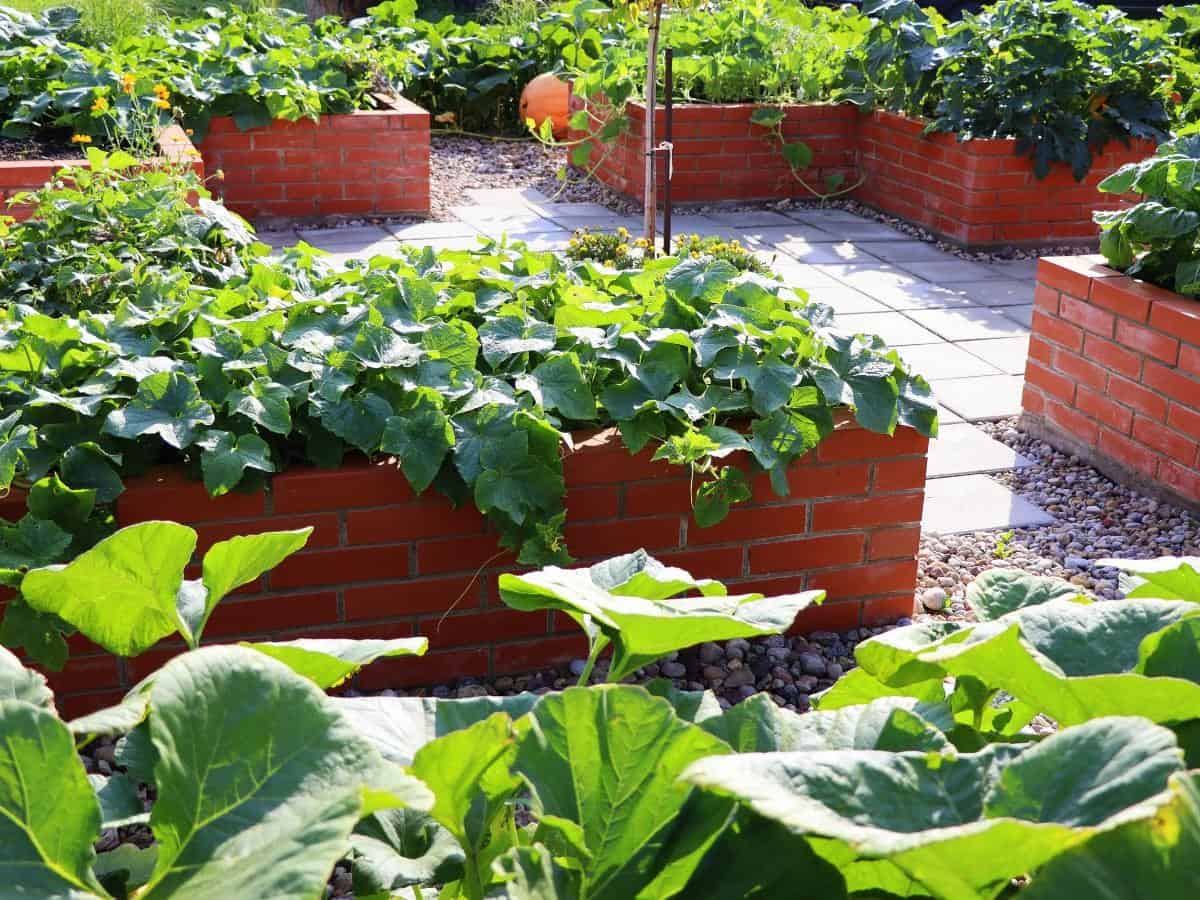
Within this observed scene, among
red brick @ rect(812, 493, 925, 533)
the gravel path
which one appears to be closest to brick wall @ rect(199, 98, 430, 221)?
the gravel path

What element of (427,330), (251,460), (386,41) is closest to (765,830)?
(251,460)

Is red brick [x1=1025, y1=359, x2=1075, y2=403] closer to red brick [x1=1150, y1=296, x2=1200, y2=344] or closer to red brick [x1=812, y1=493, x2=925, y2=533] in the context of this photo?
red brick [x1=1150, y1=296, x2=1200, y2=344]

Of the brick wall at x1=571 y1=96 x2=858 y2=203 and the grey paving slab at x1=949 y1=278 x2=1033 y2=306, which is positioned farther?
the brick wall at x1=571 y1=96 x2=858 y2=203

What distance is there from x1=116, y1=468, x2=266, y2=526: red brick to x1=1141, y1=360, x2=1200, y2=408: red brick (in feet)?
8.36

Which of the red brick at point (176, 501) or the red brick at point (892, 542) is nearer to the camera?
the red brick at point (176, 501)

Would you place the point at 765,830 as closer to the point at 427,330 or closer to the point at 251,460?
the point at 251,460

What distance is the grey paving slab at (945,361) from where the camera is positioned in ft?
15.8

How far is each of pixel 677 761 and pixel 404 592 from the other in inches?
76.7

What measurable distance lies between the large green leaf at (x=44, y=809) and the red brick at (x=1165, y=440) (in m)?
3.57

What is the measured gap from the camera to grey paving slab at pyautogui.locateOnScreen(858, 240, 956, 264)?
21.2ft

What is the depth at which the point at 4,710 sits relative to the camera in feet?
2.10

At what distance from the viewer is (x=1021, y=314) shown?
5.59 meters

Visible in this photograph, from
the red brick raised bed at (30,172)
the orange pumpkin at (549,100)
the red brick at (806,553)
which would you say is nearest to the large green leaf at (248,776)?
the red brick at (806,553)

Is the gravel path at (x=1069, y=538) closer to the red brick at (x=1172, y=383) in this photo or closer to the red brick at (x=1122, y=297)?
the red brick at (x=1172, y=383)
